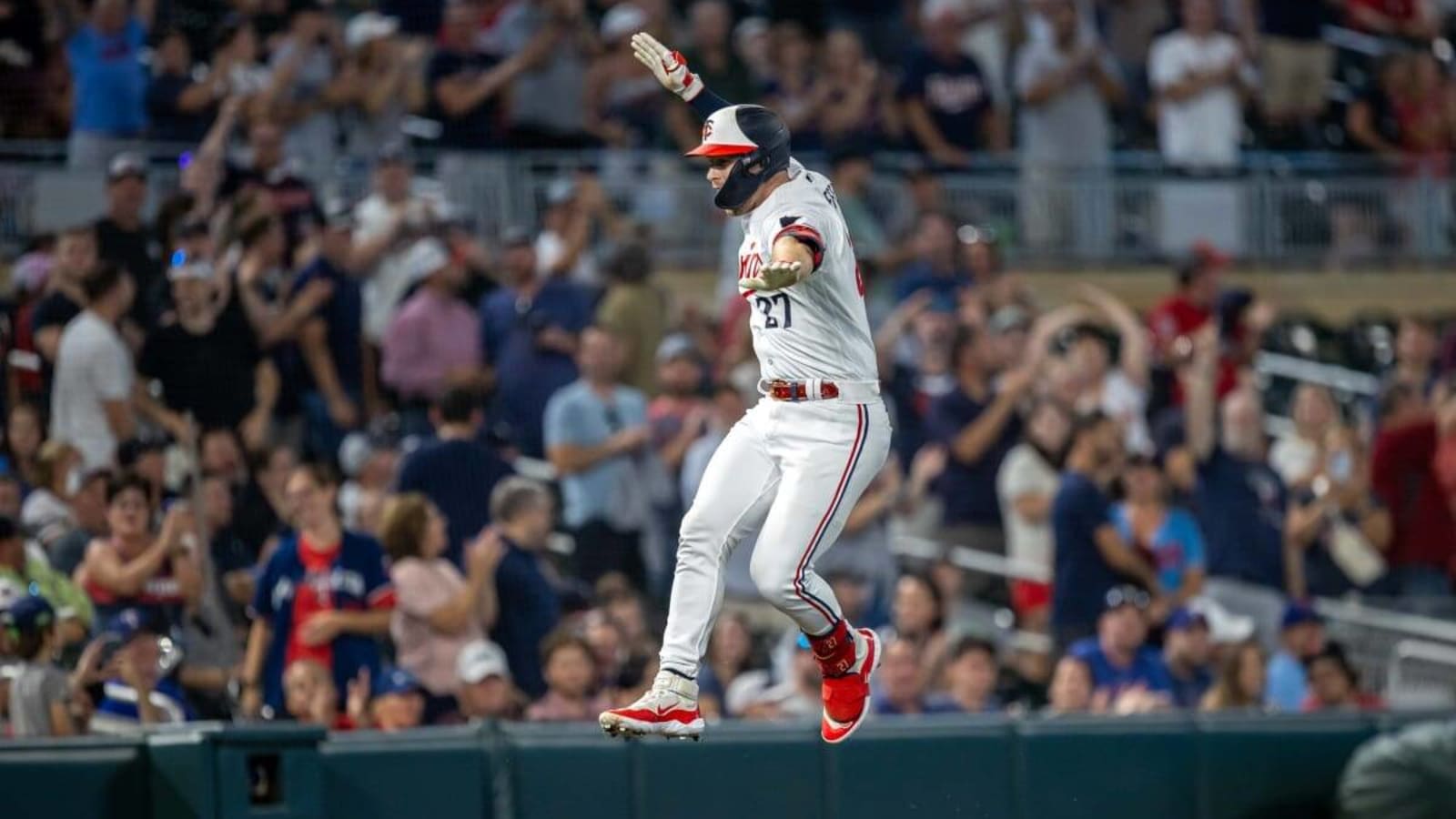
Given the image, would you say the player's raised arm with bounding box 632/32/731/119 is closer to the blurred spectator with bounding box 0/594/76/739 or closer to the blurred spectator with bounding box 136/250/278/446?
the blurred spectator with bounding box 0/594/76/739

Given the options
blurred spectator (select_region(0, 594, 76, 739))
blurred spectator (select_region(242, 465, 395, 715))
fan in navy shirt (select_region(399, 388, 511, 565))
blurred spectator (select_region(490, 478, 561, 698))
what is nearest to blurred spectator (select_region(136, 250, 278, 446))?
fan in navy shirt (select_region(399, 388, 511, 565))

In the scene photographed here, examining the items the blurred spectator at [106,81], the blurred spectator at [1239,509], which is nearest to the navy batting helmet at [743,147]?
the blurred spectator at [106,81]

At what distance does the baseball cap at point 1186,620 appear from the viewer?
12250mm

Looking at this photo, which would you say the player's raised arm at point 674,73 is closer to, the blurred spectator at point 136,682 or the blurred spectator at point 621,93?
the blurred spectator at point 136,682

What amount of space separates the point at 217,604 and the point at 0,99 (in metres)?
3.83

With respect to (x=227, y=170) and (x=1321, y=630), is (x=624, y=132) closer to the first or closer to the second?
(x=227, y=170)

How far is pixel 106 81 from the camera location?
1265cm

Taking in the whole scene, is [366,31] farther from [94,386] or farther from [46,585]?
[46,585]

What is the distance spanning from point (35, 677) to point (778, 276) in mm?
3539

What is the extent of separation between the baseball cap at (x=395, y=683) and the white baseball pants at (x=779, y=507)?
252 cm

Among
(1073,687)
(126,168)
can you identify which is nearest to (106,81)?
(126,168)

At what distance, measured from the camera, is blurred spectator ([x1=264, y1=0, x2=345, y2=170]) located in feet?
43.6

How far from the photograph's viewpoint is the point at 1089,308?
48.1 ft

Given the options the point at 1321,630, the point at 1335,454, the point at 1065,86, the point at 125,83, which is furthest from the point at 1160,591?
the point at 125,83
